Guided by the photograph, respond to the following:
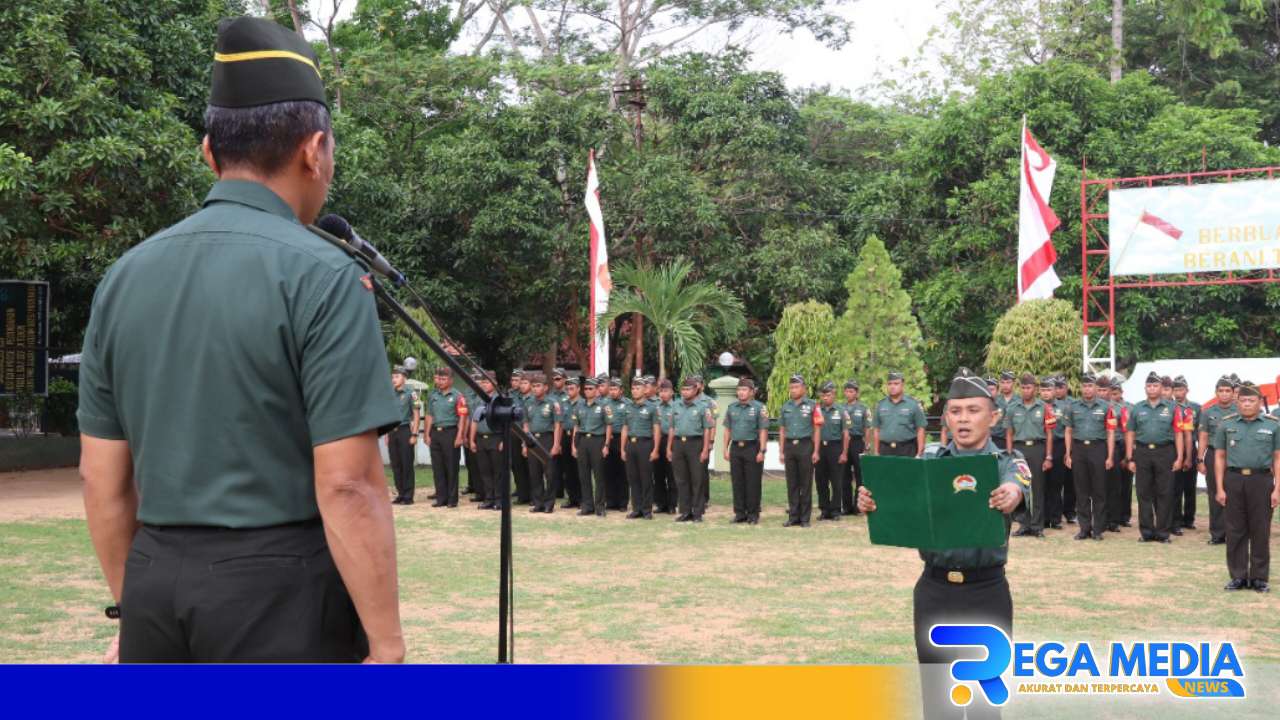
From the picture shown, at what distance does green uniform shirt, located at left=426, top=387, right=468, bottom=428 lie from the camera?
16156 millimetres

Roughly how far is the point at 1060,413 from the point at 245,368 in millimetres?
12774

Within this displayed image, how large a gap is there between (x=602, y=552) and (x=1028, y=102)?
17.3 meters

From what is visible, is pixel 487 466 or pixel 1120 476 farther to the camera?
pixel 487 466

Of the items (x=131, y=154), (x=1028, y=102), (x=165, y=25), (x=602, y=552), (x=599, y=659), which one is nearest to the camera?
(x=599, y=659)

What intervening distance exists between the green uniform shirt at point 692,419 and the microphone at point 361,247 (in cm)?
1202

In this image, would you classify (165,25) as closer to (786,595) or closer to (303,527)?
(786,595)

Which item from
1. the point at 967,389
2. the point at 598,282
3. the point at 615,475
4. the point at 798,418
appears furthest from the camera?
the point at 598,282

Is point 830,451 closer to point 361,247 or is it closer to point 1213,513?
point 1213,513

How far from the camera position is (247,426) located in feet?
6.56

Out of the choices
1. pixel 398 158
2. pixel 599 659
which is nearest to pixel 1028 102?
pixel 398 158

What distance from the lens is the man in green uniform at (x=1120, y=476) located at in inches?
523

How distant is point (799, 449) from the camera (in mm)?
14195

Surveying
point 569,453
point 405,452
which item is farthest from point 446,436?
point 569,453

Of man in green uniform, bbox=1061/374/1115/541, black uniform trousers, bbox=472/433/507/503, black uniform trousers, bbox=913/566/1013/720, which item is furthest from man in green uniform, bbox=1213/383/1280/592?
black uniform trousers, bbox=472/433/507/503
